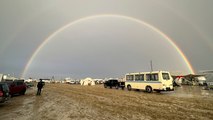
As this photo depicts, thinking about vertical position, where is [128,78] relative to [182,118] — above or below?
above

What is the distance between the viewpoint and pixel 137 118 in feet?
27.3

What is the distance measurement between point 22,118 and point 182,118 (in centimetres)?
829

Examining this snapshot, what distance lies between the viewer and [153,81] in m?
22.4

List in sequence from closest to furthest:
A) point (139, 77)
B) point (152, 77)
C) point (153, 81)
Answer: point (153, 81) → point (152, 77) → point (139, 77)

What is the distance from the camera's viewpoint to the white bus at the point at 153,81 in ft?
69.7

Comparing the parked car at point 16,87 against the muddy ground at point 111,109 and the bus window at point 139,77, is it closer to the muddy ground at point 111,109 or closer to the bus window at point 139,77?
the muddy ground at point 111,109

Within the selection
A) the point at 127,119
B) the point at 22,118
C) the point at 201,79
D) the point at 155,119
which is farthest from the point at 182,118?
the point at 201,79

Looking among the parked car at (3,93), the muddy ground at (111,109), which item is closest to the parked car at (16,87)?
the muddy ground at (111,109)

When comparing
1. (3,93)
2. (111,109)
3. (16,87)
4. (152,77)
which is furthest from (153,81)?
(16,87)

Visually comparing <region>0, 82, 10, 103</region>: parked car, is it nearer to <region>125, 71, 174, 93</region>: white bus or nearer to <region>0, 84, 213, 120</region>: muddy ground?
<region>0, 84, 213, 120</region>: muddy ground

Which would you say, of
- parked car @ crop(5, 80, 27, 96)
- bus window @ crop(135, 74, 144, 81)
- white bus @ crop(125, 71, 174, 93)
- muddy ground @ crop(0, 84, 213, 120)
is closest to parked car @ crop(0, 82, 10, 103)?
muddy ground @ crop(0, 84, 213, 120)

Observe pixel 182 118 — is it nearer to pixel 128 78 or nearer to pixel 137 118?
pixel 137 118

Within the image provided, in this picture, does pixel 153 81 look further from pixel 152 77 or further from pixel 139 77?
pixel 139 77

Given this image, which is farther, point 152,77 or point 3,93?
point 152,77
